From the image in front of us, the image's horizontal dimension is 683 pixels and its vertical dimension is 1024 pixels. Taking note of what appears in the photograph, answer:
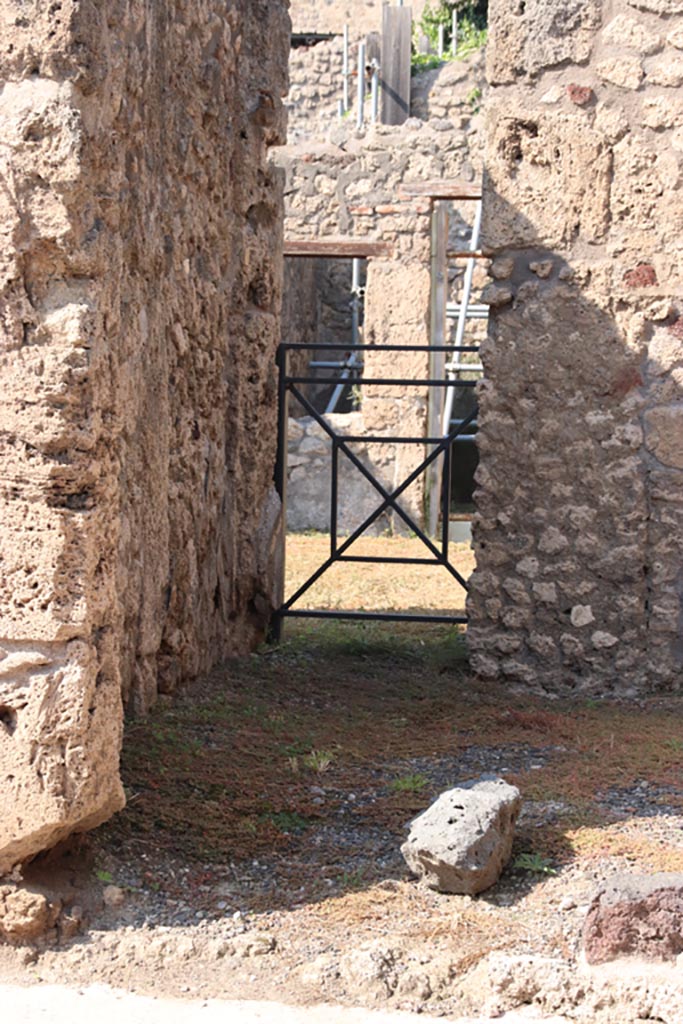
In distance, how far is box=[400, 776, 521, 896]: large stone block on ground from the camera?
318cm

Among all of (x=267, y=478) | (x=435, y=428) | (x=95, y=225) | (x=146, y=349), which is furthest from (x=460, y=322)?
(x=95, y=225)

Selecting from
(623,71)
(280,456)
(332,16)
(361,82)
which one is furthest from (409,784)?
(332,16)

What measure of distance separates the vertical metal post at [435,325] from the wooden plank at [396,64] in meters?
4.48

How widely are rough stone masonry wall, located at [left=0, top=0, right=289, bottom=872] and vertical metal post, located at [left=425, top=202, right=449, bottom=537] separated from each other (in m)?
4.82

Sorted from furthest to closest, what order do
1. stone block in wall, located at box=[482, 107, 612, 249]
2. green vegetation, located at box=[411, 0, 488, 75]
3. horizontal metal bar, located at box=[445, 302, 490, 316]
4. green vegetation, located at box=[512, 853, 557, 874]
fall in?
green vegetation, located at box=[411, 0, 488, 75] → horizontal metal bar, located at box=[445, 302, 490, 316] → stone block in wall, located at box=[482, 107, 612, 249] → green vegetation, located at box=[512, 853, 557, 874]

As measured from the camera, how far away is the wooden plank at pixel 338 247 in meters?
10.2

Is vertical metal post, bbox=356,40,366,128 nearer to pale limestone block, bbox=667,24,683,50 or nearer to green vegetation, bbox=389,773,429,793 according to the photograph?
pale limestone block, bbox=667,24,683,50

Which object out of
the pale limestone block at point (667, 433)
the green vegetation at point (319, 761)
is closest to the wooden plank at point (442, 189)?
the pale limestone block at point (667, 433)

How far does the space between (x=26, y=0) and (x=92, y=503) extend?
114cm

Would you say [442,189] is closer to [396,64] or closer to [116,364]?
[396,64]

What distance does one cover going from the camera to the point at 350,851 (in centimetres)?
350

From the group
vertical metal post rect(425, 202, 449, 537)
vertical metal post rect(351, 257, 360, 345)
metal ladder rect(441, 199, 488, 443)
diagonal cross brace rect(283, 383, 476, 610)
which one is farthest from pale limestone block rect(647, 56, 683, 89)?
vertical metal post rect(351, 257, 360, 345)

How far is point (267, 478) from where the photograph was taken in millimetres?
5672

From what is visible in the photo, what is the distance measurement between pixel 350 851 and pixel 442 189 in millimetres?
7427
